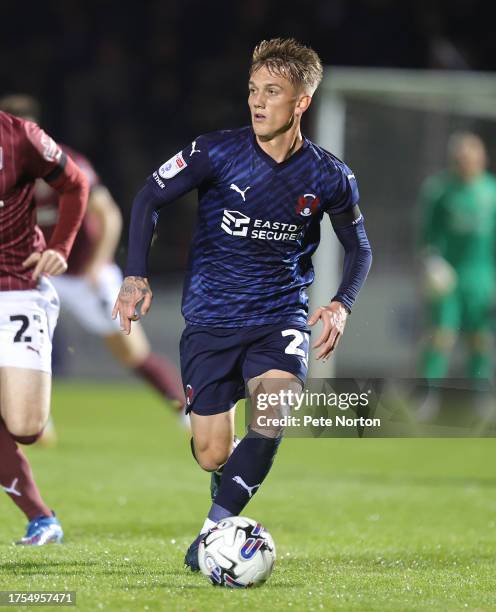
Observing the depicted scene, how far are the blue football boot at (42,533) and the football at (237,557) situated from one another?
1170 mm

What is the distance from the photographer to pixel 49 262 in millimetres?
5059

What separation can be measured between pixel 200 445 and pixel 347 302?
2.50 feet

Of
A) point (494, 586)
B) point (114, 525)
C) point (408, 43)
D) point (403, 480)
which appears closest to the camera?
point (494, 586)

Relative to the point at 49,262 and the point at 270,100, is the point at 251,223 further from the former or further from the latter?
the point at 49,262

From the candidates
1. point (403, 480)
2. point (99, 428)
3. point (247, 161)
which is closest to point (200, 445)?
point (247, 161)

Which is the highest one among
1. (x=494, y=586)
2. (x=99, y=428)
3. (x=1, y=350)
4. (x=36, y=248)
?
(x=36, y=248)

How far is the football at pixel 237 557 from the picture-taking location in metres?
4.07

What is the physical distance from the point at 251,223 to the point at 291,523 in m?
2.08

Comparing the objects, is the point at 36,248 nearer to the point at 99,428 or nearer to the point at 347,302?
the point at 347,302

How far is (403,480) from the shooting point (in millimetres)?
8078

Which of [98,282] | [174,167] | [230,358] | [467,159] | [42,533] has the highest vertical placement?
[174,167]

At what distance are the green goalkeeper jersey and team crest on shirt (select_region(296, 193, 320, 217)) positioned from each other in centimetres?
702

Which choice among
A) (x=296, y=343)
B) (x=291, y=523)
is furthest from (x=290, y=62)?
(x=291, y=523)

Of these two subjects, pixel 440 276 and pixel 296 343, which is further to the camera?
pixel 440 276
